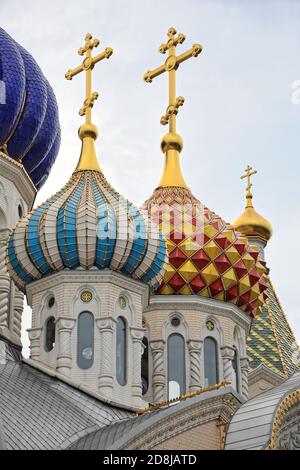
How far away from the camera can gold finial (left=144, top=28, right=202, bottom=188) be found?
1950cm

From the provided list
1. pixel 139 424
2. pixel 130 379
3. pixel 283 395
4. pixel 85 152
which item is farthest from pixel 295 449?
pixel 85 152

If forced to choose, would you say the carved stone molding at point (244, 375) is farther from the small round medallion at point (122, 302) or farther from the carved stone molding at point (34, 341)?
the carved stone molding at point (34, 341)

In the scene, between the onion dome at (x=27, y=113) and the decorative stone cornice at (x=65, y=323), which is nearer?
the decorative stone cornice at (x=65, y=323)

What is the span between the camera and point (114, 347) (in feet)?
51.3

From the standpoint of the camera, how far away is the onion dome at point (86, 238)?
15.8m

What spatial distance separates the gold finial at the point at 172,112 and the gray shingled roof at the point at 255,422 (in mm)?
6946

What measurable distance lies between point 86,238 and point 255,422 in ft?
12.9

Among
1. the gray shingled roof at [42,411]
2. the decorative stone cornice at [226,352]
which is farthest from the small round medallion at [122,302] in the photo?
the decorative stone cornice at [226,352]

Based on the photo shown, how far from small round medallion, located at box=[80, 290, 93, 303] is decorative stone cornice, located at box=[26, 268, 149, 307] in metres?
0.13

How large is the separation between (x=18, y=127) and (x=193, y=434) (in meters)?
6.33

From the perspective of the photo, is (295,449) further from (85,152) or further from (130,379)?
(85,152)

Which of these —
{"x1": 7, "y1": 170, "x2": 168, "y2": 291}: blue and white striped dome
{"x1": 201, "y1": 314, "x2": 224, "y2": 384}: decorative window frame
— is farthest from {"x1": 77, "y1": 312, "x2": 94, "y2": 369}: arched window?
{"x1": 201, "y1": 314, "x2": 224, "y2": 384}: decorative window frame

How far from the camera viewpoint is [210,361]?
18578mm
